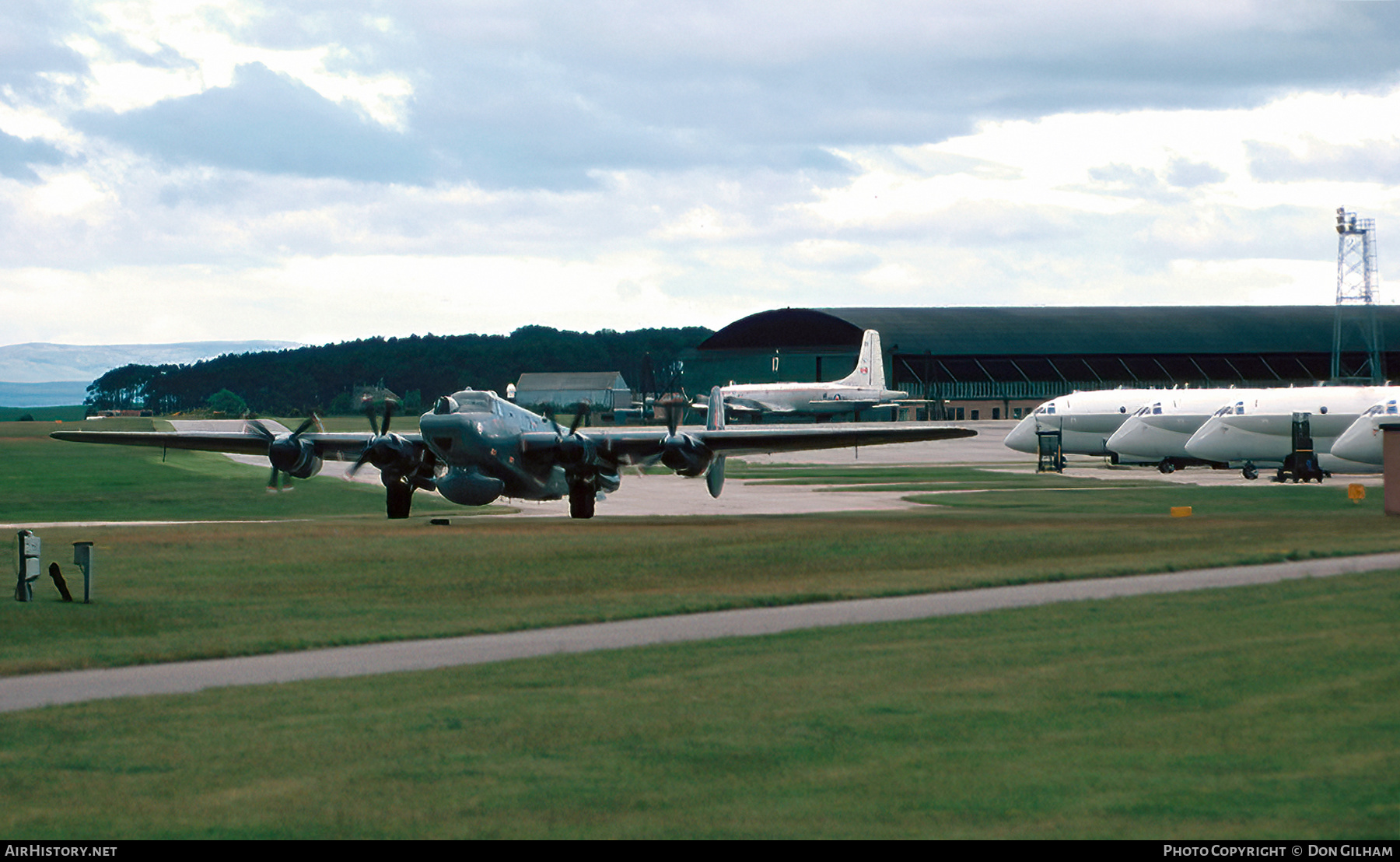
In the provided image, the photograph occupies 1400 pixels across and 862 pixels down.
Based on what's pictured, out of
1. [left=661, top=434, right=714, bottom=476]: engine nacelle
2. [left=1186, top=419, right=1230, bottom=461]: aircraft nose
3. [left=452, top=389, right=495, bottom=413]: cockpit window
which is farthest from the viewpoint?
[left=1186, top=419, right=1230, bottom=461]: aircraft nose

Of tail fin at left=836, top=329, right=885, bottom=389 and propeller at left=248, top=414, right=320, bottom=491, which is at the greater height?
tail fin at left=836, top=329, right=885, bottom=389

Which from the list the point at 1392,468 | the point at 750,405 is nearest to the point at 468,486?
the point at 1392,468

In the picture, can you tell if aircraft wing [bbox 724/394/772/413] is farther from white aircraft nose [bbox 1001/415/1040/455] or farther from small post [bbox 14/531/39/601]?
small post [bbox 14/531/39/601]

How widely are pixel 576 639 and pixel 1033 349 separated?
14605 centimetres

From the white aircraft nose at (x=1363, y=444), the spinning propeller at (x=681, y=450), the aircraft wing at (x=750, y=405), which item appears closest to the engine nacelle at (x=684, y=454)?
the spinning propeller at (x=681, y=450)

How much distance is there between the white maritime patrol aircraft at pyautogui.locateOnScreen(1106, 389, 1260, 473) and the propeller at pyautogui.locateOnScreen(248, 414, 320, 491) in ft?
134

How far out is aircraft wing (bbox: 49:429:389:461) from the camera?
44719 mm

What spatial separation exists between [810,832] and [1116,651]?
362 inches

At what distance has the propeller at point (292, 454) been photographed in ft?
141

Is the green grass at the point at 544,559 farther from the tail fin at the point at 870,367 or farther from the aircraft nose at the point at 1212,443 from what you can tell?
the tail fin at the point at 870,367

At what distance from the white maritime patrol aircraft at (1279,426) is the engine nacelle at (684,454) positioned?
30.3m

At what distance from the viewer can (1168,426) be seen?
221 ft

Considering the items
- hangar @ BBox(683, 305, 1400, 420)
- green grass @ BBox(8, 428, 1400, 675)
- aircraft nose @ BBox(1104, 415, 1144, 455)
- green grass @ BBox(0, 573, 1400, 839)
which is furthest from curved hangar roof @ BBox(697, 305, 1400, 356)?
green grass @ BBox(0, 573, 1400, 839)

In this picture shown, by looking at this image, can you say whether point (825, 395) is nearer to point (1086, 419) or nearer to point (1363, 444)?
point (1086, 419)
